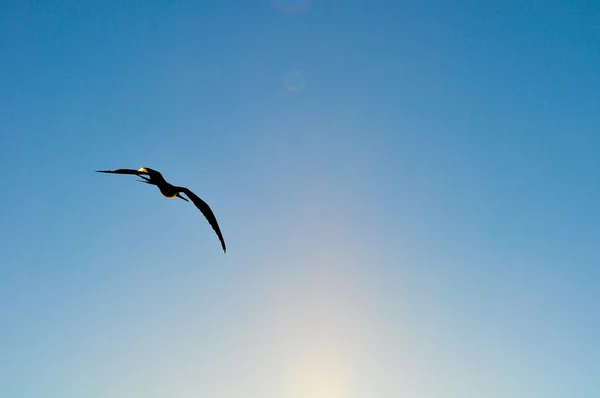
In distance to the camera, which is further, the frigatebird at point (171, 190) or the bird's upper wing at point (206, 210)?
the bird's upper wing at point (206, 210)

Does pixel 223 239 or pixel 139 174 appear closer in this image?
pixel 139 174

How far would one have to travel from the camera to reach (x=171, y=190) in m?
13.4

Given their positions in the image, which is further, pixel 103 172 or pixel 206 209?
pixel 206 209

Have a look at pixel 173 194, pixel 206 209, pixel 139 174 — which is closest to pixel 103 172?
pixel 139 174

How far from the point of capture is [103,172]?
39.5 feet

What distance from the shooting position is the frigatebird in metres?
12.5

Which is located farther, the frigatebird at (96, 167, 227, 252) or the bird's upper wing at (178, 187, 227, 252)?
the bird's upper wing at (178, 187, 227, 252)

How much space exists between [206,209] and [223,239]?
50.5 inches

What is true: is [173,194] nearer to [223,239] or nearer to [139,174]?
[139,174]

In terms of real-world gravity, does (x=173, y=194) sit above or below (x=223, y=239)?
above

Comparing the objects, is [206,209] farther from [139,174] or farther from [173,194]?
[139,174]

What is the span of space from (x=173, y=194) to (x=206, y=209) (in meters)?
1.26

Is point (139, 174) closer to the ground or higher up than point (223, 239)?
higher up

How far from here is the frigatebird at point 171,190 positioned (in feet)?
41.1
